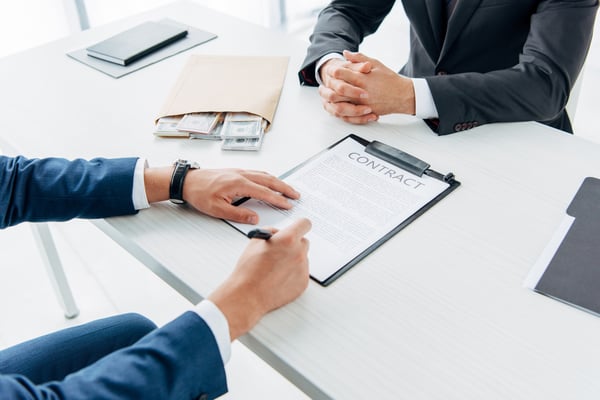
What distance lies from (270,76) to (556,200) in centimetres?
73

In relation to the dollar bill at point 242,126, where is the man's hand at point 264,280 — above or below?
below

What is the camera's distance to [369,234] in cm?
91

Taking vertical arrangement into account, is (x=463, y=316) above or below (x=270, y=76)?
below

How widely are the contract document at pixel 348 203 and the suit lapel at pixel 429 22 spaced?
48 cm

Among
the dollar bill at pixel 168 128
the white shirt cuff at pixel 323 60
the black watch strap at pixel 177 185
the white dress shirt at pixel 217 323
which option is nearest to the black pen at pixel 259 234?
the white dress shirt at pixel 217 323

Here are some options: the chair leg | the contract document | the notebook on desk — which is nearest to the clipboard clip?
the contract document

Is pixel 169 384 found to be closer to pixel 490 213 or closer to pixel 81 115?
pixel 490 213

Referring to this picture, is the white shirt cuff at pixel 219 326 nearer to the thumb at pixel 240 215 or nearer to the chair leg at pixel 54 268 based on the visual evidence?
the thumb at pixel 240 215

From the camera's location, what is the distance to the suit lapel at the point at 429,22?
138 cm

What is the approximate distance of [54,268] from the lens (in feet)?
5.48

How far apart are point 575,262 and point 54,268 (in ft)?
4.74

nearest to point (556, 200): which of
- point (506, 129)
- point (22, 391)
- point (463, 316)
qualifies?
point (506, 129)

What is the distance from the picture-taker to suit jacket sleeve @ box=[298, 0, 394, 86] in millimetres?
1343

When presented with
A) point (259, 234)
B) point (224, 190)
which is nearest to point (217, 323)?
point (259, 234)
